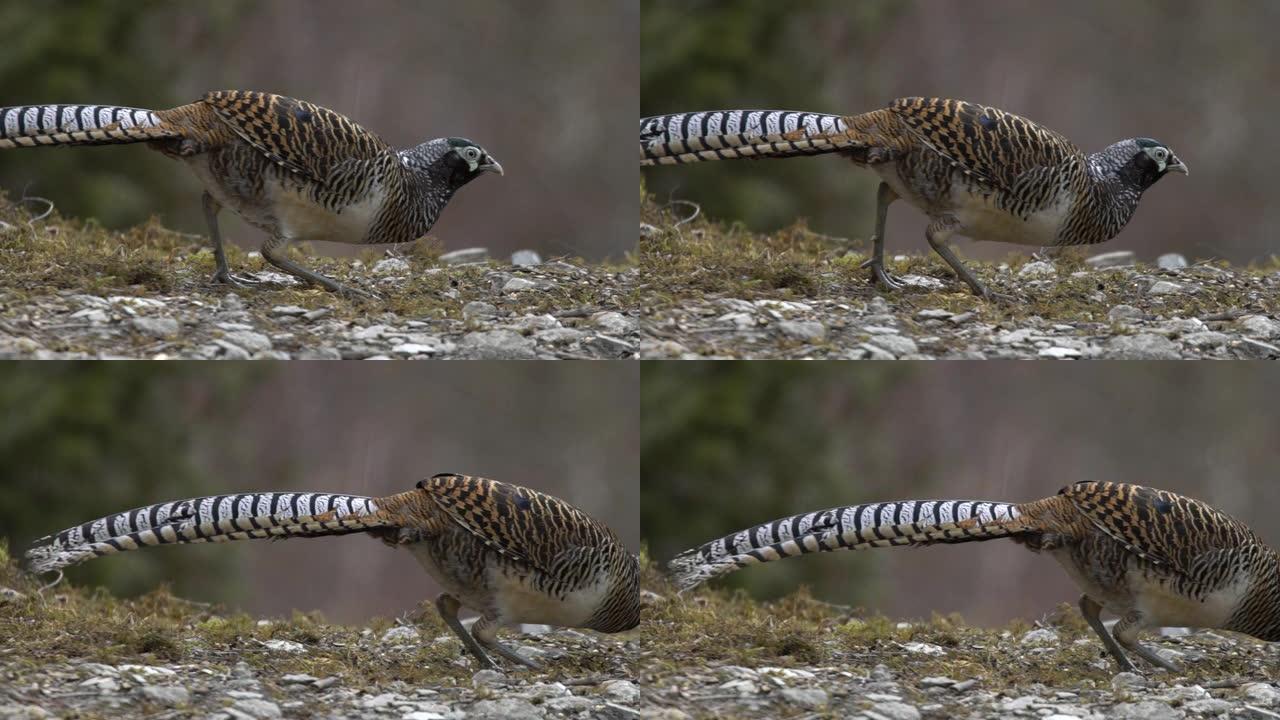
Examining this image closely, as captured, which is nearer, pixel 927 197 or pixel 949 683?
pixel 949 683

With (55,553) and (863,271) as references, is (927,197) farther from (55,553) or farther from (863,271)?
(55,553)

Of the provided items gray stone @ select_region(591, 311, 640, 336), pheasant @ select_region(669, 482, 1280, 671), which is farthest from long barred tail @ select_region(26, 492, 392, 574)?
pheasant @ select_region(669, 482, 1280, 671)

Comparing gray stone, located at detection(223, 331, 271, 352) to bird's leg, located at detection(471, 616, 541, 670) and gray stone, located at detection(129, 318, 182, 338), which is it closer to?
gray stone, located at detection(129, 318, 182, 338)

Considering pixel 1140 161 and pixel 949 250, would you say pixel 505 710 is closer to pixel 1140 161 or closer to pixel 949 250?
pixel 949 250

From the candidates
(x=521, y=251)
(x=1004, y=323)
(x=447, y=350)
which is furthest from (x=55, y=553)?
(x=1004, y=323)

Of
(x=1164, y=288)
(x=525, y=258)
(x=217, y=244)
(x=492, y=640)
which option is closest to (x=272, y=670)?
(x=492, y=640)

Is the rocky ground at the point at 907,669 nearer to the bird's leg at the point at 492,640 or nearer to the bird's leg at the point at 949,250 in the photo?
the bird's leg at the point at 492,640
